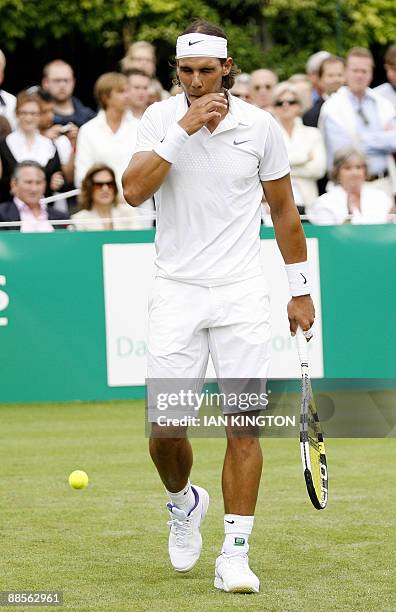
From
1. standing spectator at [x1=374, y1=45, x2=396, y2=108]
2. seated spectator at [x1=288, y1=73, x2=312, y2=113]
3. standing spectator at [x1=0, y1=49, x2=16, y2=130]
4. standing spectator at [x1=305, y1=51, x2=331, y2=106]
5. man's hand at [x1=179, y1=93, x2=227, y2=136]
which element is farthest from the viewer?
standing spectator at [x1=305, y1=51, x2=331, y2=106]

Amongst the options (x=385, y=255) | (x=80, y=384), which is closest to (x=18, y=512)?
(x=80, y=384)

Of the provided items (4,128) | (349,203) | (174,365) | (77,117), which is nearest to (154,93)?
(77,117)

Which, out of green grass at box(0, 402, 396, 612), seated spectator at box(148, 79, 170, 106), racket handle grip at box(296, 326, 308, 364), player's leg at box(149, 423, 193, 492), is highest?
seated spectator at box(148, 79, 170, 106)

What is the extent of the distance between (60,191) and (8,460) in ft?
11.9

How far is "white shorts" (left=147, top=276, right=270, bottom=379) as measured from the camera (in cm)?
634

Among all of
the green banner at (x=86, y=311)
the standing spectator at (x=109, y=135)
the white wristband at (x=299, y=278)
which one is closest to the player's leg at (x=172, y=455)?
the white wristband at (x=299, y=278)

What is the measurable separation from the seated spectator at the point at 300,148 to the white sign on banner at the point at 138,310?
1.28 m

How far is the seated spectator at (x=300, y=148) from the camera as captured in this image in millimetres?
12898

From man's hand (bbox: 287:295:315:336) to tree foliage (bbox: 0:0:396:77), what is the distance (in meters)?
17.1

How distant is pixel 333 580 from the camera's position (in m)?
6.34

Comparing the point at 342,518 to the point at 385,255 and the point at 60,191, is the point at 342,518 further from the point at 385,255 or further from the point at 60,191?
the point at 60,191

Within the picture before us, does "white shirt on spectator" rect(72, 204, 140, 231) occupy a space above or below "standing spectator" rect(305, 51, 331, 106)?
below

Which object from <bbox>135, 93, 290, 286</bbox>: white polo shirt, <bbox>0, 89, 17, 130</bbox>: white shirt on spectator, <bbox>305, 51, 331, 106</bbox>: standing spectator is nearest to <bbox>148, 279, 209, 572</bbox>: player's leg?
<bbox>135, 93, 290, 286</bbox>: white polo shirt

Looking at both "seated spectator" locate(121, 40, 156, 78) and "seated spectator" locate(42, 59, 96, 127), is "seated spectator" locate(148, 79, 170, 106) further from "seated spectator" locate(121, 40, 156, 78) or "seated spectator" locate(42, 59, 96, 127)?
"seated spectator" locate(42, 59, 96, 127)
